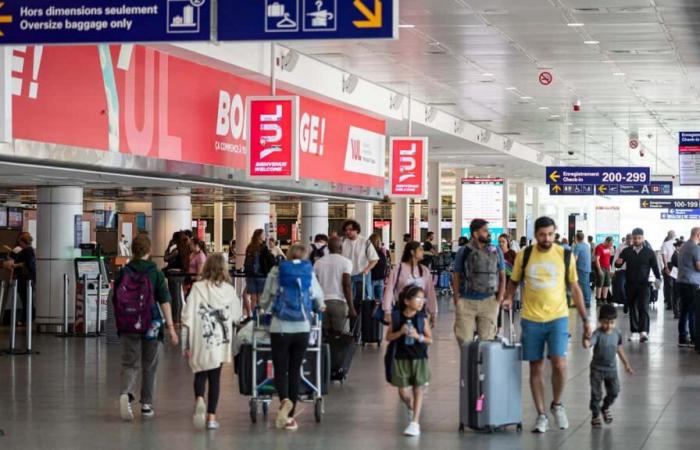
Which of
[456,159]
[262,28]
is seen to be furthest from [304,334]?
[456,159]

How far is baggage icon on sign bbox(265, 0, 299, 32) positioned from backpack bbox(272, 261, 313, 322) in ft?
7.32

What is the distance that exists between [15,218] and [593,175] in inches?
761

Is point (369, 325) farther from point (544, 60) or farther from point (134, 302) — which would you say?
point (134, 302)

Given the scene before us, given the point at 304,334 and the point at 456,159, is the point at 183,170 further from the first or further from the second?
the point at 456,159

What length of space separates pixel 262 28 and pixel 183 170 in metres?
9.25

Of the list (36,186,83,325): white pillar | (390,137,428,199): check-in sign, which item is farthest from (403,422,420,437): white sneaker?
(390,137,428,199): check-in sign

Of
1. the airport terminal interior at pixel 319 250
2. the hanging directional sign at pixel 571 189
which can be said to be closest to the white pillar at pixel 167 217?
the airport terminal interior at pixel 319 250

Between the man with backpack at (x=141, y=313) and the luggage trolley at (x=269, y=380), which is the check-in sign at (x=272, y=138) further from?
the luggage trolley at (x=269, y=380)

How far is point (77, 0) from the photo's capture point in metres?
10.6

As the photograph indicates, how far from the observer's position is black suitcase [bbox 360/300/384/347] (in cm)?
2064

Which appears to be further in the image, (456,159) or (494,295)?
(456,159)

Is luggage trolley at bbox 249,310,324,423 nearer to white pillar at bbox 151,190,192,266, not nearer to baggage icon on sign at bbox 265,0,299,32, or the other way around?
baggage icon on sign at bbox 265,0,299,32

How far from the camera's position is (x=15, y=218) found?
2941 centimetres

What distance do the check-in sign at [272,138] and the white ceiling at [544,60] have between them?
5.89 feet
